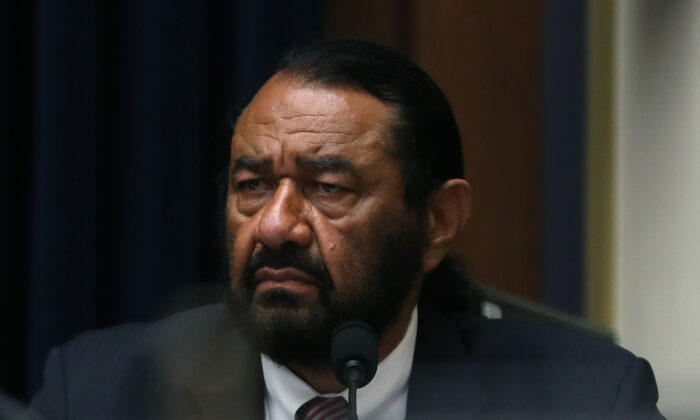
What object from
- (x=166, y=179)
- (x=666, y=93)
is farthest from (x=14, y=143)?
(x=666, y=93)

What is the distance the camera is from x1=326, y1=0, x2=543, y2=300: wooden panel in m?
3.15

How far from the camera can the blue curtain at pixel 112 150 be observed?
2602 mm

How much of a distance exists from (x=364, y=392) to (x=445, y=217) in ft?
1.30

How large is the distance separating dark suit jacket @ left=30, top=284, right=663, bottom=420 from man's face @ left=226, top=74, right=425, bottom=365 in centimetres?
12

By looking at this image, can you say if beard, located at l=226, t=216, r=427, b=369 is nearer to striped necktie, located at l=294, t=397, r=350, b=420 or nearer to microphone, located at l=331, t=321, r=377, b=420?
striped necktie, located at l=294, t=397, r=350, b=420

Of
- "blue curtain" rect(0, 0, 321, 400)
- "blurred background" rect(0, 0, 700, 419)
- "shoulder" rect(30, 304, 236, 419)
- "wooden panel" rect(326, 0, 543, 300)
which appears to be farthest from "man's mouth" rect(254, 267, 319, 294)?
"wooden panel" rect(326, 0, 543, 300)

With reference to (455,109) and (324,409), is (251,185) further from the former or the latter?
(455,109)

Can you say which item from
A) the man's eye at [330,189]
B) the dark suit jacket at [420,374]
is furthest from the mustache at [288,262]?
the dark suit jacket at [420,374]

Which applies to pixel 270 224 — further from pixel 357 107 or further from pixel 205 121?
pixel 205 121

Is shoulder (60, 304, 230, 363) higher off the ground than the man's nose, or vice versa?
the man's nose

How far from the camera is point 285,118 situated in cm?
191

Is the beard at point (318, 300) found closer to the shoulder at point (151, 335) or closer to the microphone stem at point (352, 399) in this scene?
the shoulder at point (151, 335)

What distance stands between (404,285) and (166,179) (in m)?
0.95

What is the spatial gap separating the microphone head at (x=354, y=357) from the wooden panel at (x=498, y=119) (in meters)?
1.66
